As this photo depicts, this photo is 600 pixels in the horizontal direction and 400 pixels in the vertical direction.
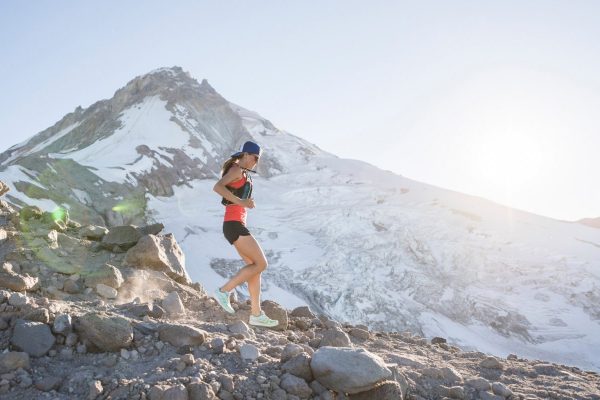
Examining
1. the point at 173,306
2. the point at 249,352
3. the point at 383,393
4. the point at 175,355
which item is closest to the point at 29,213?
the point at 173,306

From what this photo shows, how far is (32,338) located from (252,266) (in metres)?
2.09

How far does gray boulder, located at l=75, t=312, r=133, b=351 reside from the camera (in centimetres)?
299

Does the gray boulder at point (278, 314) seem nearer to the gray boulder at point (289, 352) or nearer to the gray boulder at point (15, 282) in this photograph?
the gray boulder at point (289, 352)

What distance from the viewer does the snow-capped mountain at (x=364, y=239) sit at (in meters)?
22.6

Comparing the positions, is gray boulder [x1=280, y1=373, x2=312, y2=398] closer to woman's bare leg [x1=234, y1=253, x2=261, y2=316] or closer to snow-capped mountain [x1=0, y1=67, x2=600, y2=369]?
woman's bare leg [x1=234, y1=253, x2=261, y2=316]

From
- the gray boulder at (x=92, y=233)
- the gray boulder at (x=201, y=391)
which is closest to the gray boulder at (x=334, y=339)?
the gray boulder at (x=201, y=391)

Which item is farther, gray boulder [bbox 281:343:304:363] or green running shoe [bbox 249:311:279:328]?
green running shoe [bbox 249:311:279:328]

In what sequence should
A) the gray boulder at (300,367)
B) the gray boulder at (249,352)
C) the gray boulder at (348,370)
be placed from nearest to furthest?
the gray boulder at (348,370) → the gray boulder at (300,367) → the gray boulder at (249,352)

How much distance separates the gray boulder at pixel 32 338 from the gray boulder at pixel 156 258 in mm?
2791

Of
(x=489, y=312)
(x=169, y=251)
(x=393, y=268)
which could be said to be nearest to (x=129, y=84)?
(x=393, y=268)

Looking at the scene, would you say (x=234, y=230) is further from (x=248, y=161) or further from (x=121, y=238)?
(x=121, y=238)

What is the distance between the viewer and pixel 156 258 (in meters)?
5.80


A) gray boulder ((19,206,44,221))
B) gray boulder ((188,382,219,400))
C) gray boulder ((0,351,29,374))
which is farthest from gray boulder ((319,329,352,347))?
gray boulder ((19,206,44,221))

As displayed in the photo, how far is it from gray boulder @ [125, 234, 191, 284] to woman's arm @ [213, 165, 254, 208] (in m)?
2.02
